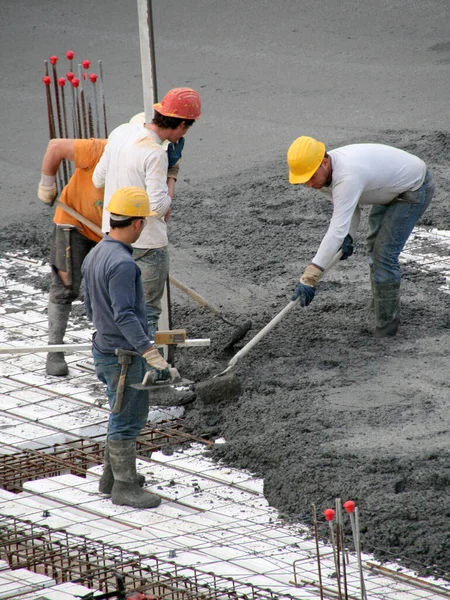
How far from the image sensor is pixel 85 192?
251 inches

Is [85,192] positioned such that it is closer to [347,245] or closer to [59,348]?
[59,348]

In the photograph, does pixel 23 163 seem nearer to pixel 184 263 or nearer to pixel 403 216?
pixel 184 263

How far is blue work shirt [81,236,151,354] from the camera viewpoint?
15.6 feet

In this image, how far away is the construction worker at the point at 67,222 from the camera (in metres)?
6.28

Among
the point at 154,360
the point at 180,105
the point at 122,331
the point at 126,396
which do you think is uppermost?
the point at 180,105

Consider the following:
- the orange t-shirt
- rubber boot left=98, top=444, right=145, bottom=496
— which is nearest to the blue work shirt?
rubber boot left=98, top=444, right=145, bottom=496

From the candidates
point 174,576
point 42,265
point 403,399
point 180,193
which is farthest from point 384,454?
point 180,193

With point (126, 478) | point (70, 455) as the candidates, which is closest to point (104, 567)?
point (126, 478)

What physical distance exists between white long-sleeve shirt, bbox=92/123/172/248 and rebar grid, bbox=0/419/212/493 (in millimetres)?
1039

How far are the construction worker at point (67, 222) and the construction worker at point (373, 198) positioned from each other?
3.85 feet

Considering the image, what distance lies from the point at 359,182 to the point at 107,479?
2.30 m

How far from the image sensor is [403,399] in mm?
5977

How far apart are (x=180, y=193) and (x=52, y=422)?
4.14m

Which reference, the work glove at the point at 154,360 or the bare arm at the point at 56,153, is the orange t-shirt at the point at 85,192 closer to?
the bare arm at the point at 56,153
